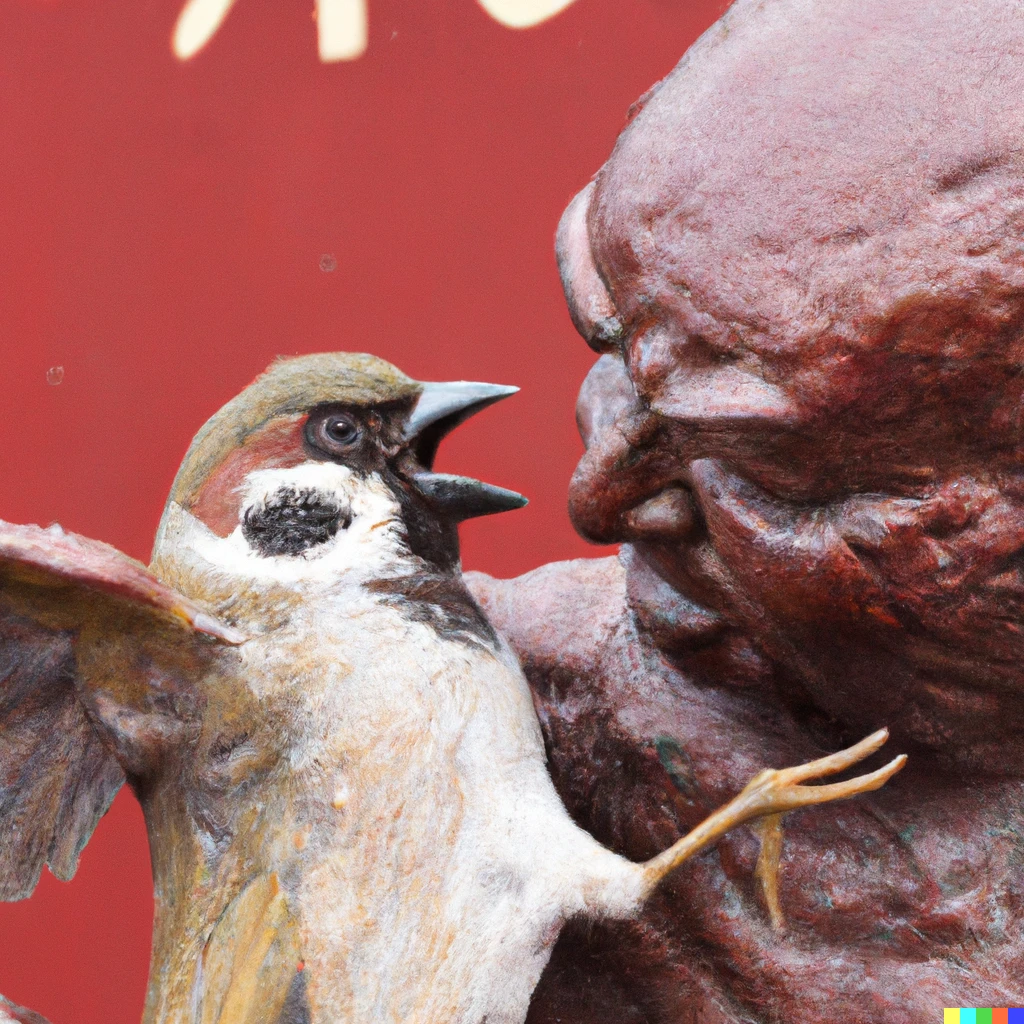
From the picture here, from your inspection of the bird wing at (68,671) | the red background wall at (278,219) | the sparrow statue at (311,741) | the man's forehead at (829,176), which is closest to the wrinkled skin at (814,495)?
the man's forehead at (829,176)

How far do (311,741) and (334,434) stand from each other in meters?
0.25

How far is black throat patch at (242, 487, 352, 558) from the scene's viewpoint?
0.97 m

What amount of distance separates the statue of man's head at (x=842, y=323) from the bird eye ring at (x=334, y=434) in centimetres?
22

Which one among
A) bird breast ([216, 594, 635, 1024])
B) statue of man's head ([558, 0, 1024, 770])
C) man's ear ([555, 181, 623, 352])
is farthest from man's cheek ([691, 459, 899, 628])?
bird breast ([216, 594, 635, 1024])

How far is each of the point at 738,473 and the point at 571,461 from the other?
98cm

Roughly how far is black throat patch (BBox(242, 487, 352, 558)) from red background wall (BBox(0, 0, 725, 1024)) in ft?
2.59

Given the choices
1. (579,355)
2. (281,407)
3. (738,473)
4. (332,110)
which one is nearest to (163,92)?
(332,110)

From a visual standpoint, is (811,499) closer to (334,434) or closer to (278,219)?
(334,434)

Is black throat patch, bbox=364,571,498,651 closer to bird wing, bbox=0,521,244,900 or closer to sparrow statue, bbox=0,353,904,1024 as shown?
sparrow statue, bbox=0,353,904,1024

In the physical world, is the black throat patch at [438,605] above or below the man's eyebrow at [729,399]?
below

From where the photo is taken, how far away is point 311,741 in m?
0.88

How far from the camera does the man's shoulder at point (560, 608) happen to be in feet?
3.74

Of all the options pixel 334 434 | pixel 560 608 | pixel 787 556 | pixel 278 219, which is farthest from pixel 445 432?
pixel 278 219

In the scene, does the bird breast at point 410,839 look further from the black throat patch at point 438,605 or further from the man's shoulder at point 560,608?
the man's shoulder at point 560,608
